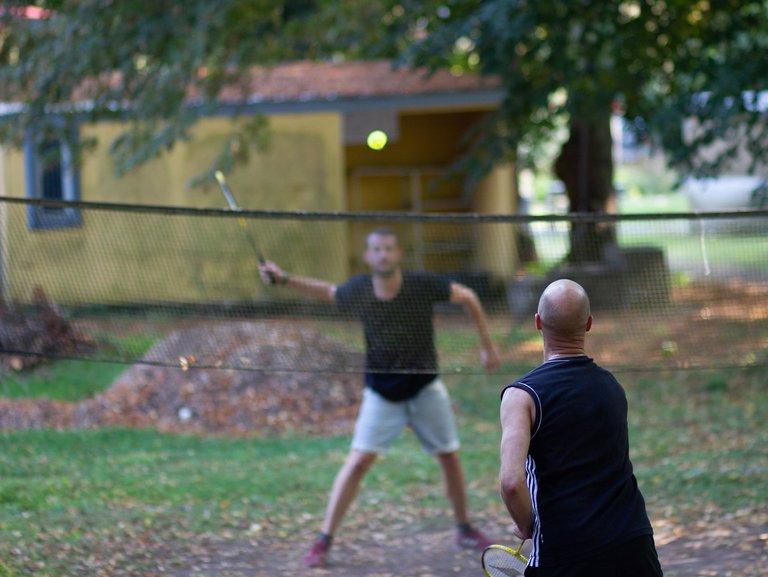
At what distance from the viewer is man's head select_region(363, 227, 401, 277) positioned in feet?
19.9

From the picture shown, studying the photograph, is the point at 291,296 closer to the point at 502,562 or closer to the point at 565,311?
the point at 502,562

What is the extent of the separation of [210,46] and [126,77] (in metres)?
0.99

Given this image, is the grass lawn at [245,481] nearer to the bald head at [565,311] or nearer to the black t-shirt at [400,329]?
the black t-shirt at [400,329]

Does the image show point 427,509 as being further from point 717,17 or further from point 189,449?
point 717,17

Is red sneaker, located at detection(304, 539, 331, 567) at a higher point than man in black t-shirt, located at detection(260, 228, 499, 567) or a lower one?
lower

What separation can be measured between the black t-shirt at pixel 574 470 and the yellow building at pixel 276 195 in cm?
236

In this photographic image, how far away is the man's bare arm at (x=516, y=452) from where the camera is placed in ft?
10.6

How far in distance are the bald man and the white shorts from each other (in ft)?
8.90

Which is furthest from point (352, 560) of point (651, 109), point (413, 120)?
point (413, 120)

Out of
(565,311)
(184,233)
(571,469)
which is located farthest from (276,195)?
(571,469)

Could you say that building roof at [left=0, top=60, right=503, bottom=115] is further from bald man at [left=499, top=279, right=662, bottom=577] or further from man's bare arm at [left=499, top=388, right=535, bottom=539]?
man's bare arm at [left=499, top=388, right=535, bottom=539]

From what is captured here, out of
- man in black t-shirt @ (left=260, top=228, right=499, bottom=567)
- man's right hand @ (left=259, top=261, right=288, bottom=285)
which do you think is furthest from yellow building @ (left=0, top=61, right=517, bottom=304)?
man in black t-shirt @ (left=260, top=228, right=499, bottom=567)

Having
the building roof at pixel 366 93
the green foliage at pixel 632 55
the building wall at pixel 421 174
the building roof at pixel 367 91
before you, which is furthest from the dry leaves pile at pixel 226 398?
the building wall at pixel 421 174

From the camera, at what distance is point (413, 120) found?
20.6 metres
